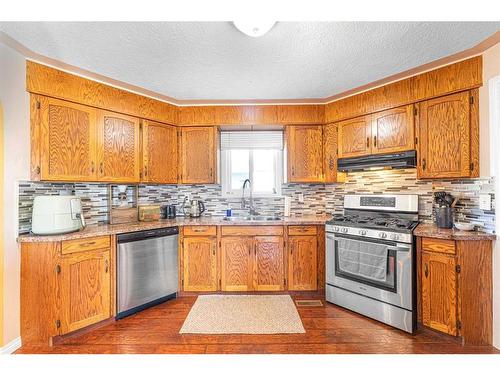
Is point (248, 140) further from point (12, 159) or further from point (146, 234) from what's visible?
point (12, 159)

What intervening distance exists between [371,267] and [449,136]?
1.35 meters

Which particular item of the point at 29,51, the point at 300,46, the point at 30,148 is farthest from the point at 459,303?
the point at 29,51

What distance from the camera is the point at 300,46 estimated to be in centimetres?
195

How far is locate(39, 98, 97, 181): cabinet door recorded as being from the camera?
220 centimetres

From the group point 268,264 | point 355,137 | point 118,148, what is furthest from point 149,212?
point 355,137

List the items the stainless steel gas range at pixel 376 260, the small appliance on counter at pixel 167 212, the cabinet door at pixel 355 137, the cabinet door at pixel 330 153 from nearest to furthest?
the stainless steel gas range at pixel 376 260 < the cabinet door at pixel 355 137 < the cabinet door at pixel 330 153 < the small appliance on counter at pixel 167 212

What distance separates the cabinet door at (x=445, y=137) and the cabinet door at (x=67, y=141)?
123 inches

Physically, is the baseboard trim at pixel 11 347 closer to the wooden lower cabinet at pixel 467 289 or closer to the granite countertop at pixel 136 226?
the granite countertop at pixel 136 226

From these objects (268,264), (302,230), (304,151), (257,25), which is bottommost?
(268,264)

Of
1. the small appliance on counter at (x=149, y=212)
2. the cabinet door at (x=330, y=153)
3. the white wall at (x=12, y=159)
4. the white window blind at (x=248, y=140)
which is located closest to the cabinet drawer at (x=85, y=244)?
the white wall at (x=12, y=159)

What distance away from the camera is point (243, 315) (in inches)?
98.3

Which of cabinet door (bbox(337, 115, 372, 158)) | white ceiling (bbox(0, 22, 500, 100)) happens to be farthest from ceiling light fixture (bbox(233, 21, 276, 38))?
cabinet door (bbox(337, 115, 372, 158))

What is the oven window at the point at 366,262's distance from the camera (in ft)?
7.67

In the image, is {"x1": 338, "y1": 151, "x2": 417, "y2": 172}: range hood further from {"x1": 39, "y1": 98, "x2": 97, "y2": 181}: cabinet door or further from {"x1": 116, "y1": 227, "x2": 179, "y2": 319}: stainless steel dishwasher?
{"x1": 39, "y1": 98, "x2": 97, "y2": 181}: cabinet door
